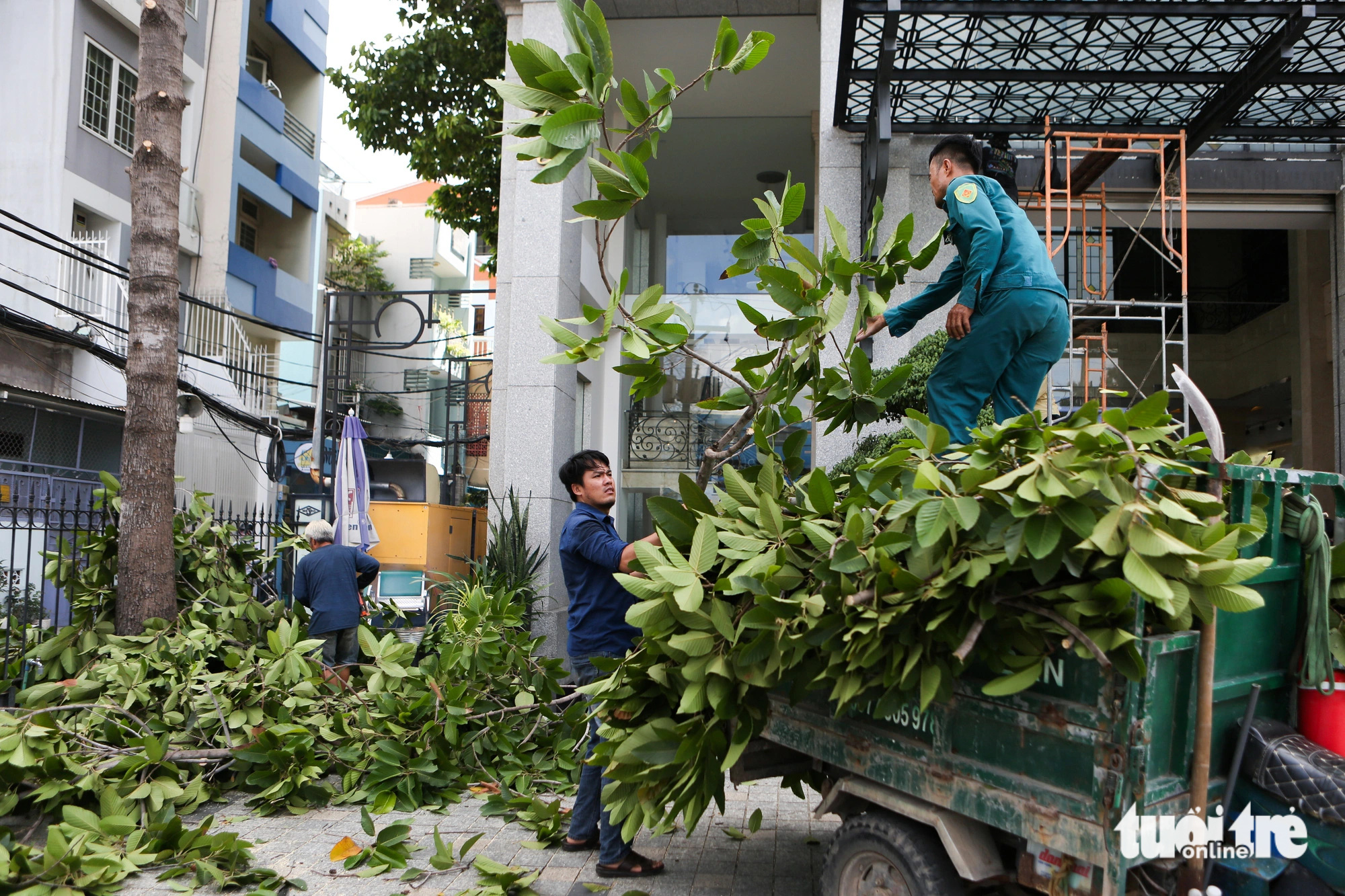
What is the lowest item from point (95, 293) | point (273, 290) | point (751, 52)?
point (751, 52)

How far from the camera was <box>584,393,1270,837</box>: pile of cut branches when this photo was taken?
2.11 metres

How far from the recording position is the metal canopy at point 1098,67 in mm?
7121

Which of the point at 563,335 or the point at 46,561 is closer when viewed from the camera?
the point at 563,335

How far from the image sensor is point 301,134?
25547 mm

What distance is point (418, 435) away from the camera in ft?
106

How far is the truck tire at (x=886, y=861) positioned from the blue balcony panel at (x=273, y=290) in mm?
21879

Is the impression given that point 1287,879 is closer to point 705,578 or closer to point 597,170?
point 705,578

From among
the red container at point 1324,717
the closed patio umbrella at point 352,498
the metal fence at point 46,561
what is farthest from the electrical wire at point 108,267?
the red container at point 1324,717

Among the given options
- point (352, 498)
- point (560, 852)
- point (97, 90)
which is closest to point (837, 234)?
point (560, 852)

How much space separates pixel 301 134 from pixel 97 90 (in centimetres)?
891

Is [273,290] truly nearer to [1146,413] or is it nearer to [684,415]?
[684,415]

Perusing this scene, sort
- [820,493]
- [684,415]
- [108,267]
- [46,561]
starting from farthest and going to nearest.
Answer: [108,267], [684,415], [46,561], [820,493]

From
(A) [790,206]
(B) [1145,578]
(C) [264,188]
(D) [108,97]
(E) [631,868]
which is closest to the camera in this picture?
(B) [1145,578]

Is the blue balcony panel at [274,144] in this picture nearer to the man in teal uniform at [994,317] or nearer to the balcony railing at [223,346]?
the balcony railing at [223,346]
